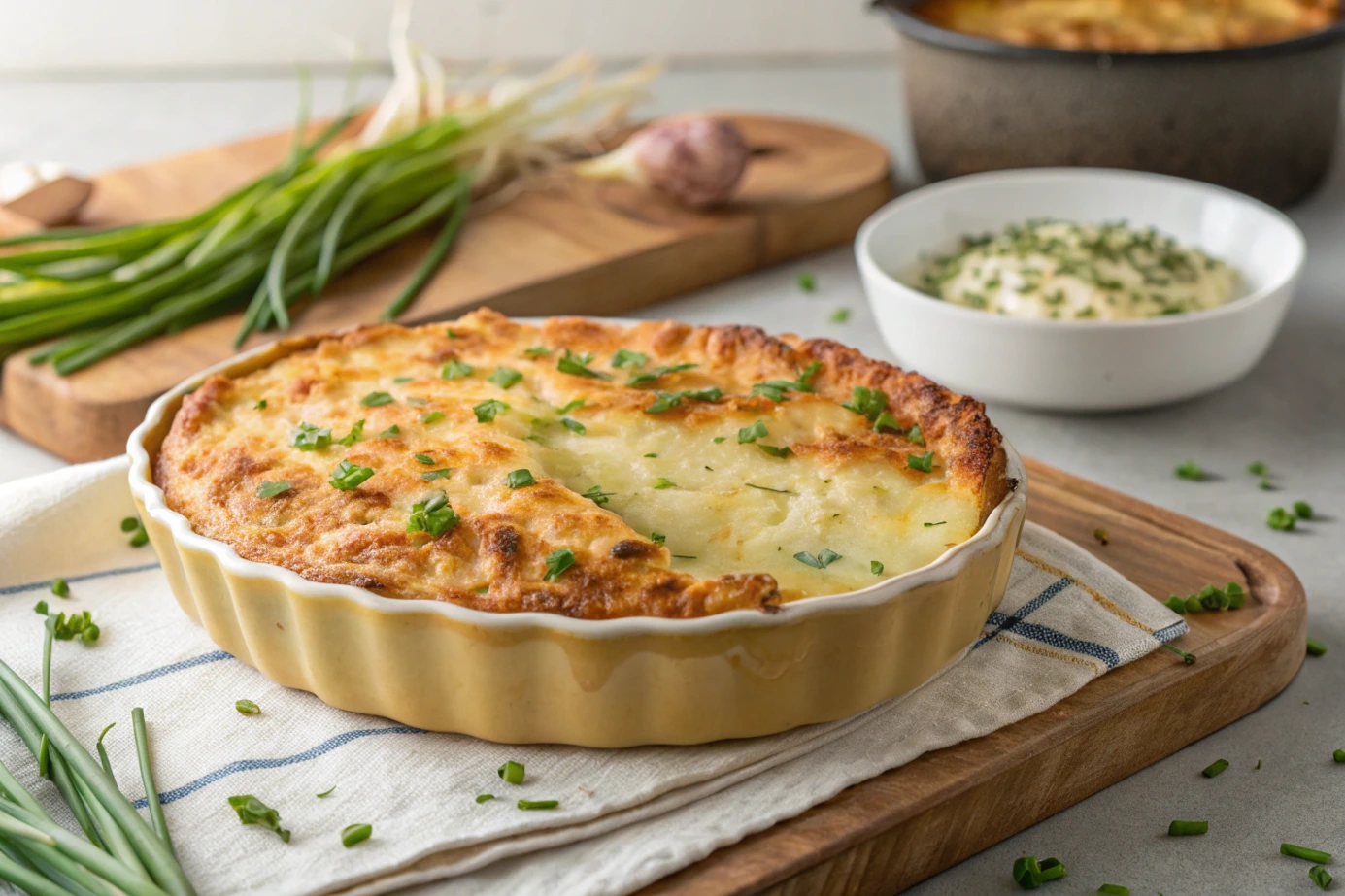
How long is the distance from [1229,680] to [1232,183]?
2.34 metres

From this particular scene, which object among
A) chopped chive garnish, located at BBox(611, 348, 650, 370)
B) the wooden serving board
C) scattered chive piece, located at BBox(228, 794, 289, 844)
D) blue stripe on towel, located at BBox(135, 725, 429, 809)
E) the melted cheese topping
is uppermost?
the melted cheese topping

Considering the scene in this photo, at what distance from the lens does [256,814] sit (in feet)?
6.06

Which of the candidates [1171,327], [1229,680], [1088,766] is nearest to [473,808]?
[1088,766]

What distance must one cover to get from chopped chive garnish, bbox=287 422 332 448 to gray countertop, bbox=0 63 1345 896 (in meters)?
1.09

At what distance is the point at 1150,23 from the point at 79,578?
3.27 meters

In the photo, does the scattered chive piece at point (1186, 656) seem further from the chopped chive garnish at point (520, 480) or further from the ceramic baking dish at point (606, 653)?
the chopped chive garnish at point (520, 480)

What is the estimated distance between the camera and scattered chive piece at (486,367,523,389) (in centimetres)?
241

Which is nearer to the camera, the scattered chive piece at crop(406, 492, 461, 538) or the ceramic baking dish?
the ceramic baking dish

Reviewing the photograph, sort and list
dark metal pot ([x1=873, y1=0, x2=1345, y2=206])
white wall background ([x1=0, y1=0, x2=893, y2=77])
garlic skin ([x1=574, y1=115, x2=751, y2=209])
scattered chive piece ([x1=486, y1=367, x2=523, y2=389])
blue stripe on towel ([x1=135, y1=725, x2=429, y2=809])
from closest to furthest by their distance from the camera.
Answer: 1. blue stripe on towel ([x1=135, y1=725, x2=429, y2=809])
2. scattered chive piece ([x1=486, y1=367, x2=523, y2=389])
3. dark metal pot ([x1=873, y1=0, x2=1345, y2=206])
4. garlic skin ([x1=574, y1=115, x2=751, y2=209])
5. white wall background ([x1=0, y1=0, x2=893, y2=77])

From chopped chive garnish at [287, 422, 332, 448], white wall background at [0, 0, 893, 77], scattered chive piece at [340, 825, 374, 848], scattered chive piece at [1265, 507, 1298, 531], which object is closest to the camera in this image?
scattered chive piece at [340, 825, 374, 848]

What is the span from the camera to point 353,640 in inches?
77.4

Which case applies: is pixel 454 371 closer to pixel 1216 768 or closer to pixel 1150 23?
pixel 1216 768

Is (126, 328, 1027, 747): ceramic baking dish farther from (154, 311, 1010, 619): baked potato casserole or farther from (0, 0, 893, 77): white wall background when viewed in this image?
(0, 0, 893, 77): white wall background

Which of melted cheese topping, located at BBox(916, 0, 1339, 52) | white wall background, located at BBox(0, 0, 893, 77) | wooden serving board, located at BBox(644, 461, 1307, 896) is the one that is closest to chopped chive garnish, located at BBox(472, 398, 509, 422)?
wooden serving board, located at BBox(644, 461, 1307, 896)
